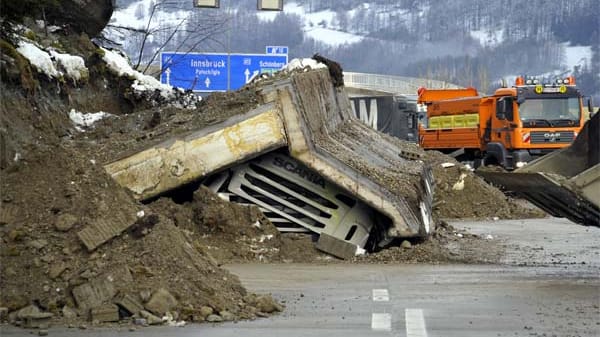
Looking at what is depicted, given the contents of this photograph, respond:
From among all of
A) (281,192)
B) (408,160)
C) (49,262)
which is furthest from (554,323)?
(408,160)

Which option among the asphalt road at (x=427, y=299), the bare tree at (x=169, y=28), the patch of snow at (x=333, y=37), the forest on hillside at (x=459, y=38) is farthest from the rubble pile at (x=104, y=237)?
the patch of snow at (x=333, y=37)

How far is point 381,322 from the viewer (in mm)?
8945

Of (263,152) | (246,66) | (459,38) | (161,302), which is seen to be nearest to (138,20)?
(246,66)

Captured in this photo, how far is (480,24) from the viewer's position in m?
107

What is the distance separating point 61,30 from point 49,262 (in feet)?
36.8

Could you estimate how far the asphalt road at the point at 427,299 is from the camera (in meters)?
8.55

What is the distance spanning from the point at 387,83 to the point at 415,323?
212 feet

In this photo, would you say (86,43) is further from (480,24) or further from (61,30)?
(480,24)

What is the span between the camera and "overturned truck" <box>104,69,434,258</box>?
13.8m

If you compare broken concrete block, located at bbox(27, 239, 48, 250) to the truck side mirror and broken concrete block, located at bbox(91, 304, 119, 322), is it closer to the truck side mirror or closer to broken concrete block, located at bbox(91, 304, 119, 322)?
broken concrete block, located at bbox(91, 304, 119, 322)

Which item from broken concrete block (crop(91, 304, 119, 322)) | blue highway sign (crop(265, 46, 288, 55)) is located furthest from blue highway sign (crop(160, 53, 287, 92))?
broken concrete block (crop(91, 304, 119, 322))

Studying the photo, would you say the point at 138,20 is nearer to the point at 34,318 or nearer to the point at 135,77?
the point at 135,77

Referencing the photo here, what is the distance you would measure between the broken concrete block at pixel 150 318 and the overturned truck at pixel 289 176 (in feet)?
16.7

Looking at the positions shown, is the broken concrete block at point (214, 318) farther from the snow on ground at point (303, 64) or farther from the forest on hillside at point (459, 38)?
the forest on hillside at point (459, 38)
